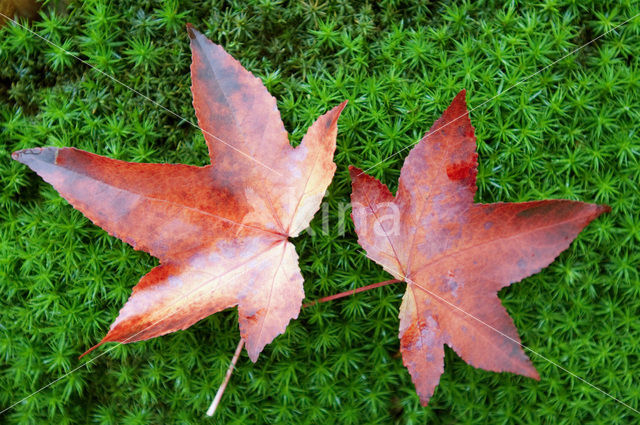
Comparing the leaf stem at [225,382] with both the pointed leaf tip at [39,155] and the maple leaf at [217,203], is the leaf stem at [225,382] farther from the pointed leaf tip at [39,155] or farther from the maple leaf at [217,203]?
the pointed leaf tip at [39,155]

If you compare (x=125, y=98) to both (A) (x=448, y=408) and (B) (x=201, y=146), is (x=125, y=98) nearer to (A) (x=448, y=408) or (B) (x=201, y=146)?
(B) (x=201, y=146)

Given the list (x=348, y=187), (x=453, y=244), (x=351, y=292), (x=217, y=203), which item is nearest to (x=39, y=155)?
(x=217, y=203)

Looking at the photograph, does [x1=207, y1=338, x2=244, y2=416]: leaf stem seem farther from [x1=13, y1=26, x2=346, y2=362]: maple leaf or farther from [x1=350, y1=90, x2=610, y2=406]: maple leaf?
[x1=350, y1=90, x2=610, y2=406]: maple leaf

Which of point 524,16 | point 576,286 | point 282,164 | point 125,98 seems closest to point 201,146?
point 125,98

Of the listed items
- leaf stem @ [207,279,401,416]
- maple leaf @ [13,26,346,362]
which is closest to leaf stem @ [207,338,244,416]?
leaf stem @ [207,279,401,416]

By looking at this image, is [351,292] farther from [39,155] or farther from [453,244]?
[39,155]
